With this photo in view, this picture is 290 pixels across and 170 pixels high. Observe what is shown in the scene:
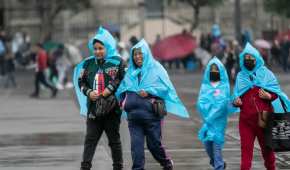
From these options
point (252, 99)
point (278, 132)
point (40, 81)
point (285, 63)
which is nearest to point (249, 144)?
point (278, 132)

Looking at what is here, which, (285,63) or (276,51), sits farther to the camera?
(276,51)

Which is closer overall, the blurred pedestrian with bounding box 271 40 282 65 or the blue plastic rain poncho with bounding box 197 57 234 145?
the blue plastic rain poncho with bounding box 197 57 234 145

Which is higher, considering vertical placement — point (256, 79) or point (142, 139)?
point (256, 79)

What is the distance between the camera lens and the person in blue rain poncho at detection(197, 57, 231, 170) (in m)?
13.0

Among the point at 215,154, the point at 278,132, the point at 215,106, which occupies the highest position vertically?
the point at 215,106

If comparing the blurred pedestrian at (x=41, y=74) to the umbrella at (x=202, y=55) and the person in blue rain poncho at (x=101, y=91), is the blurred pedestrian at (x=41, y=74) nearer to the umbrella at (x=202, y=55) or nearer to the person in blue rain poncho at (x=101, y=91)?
the umbrella at (x=202, y=55)

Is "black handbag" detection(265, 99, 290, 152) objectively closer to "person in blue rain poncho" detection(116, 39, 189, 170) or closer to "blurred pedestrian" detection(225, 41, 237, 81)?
"person in blue rain poncho" detection(116, 39, 189, 170)

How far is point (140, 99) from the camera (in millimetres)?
12469

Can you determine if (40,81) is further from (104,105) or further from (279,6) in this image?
(104,105)

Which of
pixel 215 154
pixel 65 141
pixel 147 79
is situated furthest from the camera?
pixel 65 141

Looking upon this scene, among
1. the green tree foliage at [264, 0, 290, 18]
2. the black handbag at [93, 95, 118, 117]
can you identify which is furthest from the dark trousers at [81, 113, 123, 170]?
the green tree foliage at [264, 0, 290, 18]

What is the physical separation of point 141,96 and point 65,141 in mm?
5291

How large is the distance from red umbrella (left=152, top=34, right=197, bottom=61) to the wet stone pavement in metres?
16.3

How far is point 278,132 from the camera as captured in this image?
12.6 metres
